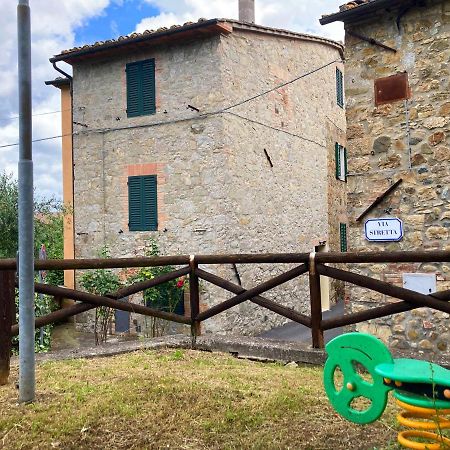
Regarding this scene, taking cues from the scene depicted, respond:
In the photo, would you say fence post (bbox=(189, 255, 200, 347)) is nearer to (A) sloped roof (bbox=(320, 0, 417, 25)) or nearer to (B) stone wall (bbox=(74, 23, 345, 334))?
(A) sloped roof (bbox=(320, 0, 417, 25))

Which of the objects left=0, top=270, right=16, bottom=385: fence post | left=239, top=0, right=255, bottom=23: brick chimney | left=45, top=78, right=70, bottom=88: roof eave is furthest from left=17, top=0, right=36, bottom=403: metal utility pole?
left=239, top=0, right=255, bottom=23: brick chimney

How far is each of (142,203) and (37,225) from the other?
359cm

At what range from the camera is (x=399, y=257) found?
4.06 meters

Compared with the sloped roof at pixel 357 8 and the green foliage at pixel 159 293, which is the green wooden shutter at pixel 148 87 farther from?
the sloped roof at pixel 357 8

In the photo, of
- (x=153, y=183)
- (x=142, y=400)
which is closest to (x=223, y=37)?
(x=153, y=183)

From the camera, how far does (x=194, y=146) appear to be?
1116 centimetres

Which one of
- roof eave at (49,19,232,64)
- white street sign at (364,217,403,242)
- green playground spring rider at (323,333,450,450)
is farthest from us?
roof eave at (49,19,232,64)

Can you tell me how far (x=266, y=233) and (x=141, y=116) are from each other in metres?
3.77

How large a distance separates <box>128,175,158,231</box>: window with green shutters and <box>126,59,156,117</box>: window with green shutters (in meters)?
1.46

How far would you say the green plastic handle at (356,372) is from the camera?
2471 millimetres

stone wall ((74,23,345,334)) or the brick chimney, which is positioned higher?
the brick chimney

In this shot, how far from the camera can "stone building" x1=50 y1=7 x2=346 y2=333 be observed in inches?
432

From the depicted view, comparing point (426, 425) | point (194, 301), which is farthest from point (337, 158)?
point (426, 425)

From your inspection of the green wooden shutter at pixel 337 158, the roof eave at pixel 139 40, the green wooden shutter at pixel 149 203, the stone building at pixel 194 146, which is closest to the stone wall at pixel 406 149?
the roof eave at pixel 139 40
